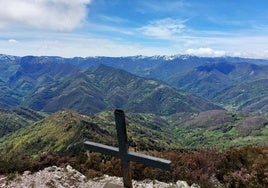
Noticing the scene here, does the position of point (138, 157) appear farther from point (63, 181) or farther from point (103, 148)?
point (63, 181)

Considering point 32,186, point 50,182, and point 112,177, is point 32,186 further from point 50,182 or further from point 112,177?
point 112,177

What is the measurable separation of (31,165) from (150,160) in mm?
15286

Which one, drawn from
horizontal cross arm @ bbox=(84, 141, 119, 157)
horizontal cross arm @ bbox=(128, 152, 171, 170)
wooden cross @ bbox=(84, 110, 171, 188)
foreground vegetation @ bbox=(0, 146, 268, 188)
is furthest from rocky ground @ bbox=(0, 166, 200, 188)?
horizontal cross arm @ bbox=(128, 152, 171, 170)

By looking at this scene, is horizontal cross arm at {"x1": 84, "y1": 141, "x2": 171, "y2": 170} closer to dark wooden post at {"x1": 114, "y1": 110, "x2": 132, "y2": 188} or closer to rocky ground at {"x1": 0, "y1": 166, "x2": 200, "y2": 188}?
dark wooden post at {"x1": 114, "y1": 110, "x2": 132, "y2": 188}

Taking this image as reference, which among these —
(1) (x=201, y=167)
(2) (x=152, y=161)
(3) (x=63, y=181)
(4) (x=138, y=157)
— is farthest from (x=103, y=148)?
(1) (x=201, y=167)

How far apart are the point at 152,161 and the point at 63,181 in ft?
38.3

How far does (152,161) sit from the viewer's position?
9195 mm

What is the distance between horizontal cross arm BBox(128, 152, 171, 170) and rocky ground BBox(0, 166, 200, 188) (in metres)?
9.08

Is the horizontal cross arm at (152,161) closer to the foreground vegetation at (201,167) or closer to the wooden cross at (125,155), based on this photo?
the wooden cross at (125,155)

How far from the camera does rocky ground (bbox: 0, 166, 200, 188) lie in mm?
18906

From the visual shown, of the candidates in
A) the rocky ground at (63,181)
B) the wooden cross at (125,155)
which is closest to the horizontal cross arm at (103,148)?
the wooden cross at (125,155)

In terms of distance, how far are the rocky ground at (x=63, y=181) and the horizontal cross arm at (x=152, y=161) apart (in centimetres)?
908

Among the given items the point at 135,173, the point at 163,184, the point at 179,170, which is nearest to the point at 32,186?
the point at 135,173

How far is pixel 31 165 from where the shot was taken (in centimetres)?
2250
